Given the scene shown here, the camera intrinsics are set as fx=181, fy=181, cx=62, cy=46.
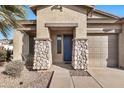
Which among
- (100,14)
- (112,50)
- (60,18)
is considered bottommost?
(112,50)

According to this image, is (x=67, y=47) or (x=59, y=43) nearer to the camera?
(x=59, y=43)

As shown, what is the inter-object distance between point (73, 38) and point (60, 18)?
1828mm

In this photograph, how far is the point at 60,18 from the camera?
11.9 meters

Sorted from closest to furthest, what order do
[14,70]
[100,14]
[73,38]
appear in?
[14,70] → [73,38] → [100,14]

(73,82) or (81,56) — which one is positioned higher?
(81,56)

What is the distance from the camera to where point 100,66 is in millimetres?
13594

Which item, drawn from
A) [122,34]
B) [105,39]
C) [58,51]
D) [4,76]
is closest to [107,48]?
[105,39]

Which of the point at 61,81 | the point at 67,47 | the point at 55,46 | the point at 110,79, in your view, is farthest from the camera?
the point at 67,47

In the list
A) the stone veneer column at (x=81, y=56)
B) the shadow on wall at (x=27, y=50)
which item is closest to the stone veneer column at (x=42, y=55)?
the stone veneer column at (x=81, y=56)

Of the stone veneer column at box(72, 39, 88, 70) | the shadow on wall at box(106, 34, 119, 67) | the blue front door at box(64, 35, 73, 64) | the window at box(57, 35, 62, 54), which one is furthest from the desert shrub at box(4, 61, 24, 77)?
the shadow on wall at box(106, 34, 119, 67)

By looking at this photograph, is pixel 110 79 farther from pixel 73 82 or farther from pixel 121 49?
pixel 121 49

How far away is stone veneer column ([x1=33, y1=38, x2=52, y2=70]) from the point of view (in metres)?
11.7

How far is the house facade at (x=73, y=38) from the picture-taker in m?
11.7

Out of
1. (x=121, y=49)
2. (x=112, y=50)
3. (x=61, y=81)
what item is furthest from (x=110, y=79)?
(x=112, y=50)
